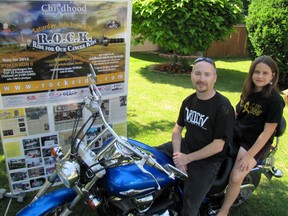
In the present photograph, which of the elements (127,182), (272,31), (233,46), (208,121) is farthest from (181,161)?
(233,46)

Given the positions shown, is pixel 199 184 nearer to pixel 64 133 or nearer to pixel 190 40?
pixel 64 133

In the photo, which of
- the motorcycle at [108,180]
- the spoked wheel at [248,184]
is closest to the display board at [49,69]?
the motorcycle at [108,180]

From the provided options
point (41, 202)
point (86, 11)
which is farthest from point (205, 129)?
point (86, 11)

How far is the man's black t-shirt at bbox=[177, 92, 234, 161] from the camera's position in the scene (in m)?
2.29

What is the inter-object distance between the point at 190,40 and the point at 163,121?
4.19m

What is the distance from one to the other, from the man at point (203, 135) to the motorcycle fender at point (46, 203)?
35.9 inches

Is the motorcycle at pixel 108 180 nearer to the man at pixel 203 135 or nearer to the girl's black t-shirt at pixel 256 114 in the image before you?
the man at pixel 203 135

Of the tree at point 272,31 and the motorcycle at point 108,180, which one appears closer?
the motorcycle at point 108,180

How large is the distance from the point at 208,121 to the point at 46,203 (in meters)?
1.40

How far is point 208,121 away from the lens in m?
2.34

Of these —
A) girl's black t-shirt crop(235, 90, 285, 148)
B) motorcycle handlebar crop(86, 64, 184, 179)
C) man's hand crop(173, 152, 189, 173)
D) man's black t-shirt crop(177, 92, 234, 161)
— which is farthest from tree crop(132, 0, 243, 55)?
motorcycle handlebar crop(86, 64, 184, 179)

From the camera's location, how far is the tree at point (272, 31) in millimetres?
7750

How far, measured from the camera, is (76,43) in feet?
9.30

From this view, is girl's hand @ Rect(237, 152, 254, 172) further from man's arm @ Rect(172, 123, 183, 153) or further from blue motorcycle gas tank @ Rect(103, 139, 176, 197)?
blue motorcycle gas tank @ Rect(103, 139, 176, 197)
